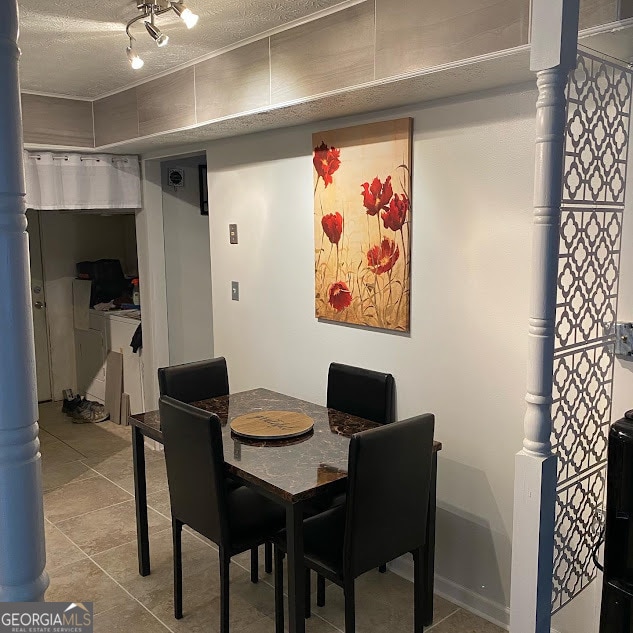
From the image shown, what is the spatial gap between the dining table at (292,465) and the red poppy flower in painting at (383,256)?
69 cm

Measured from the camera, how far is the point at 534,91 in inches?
93.7

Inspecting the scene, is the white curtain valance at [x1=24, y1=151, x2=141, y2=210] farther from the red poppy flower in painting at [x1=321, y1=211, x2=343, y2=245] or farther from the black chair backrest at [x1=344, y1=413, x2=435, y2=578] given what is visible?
the black chair backrest at [x1=344, y1=413, x2=435, y2=578]

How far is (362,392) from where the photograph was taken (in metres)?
3.11

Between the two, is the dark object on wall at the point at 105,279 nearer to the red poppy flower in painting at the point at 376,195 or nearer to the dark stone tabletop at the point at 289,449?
the dark stone tabletop at the point at 289,449

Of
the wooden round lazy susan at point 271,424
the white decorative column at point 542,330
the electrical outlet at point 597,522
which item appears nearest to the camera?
the white decorative column at point 542,330

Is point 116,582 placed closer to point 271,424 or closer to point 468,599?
point 271,424

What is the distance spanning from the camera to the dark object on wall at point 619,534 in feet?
5.68

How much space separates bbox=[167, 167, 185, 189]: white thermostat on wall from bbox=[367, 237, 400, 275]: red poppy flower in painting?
2267 millimetres

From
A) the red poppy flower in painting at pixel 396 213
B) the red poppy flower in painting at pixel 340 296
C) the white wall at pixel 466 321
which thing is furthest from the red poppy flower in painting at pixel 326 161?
the red poppy flower in painting at pixel 340 296

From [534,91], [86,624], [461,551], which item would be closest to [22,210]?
[86,624]

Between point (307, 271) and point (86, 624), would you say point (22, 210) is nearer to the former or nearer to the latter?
point (86, 624)

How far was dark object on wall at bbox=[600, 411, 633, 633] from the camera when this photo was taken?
1.73m

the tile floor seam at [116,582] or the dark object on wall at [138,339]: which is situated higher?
the dark object on wall at [138,339]

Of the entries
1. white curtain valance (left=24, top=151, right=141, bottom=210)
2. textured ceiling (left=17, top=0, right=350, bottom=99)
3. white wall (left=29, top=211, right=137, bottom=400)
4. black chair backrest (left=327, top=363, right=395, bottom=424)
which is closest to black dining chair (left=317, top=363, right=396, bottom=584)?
black chair backrest (left=327, top=363, right=395, bottom=424)
